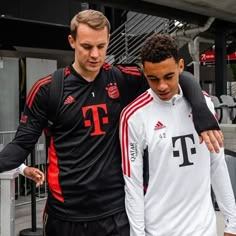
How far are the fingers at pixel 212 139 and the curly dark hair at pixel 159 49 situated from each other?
0.36 meters

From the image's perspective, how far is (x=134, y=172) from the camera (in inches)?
85.4

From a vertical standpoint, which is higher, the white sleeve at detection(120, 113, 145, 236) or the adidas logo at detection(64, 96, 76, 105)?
the adidas logo at detection(64, 96, 76, 105)

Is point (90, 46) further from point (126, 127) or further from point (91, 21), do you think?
point (126, 127)

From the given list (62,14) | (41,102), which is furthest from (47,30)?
(41,102)

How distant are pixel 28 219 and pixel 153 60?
4.62 meters

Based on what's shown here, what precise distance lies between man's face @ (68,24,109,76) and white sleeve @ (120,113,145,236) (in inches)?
11.8

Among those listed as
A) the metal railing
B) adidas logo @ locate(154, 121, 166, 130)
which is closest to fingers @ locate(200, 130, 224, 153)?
adidas logo @ locate(154, 121, 166, 130)

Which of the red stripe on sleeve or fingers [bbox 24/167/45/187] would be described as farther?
fingers [bbox 24/167/45/187]

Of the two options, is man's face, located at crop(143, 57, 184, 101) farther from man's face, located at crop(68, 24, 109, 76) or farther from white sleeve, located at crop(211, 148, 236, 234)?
white sleeve, located at crop(211, 148, 236, 234)

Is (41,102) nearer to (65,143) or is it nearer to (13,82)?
(65,143)

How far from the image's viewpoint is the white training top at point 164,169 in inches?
85.0

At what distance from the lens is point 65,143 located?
7.45 ft

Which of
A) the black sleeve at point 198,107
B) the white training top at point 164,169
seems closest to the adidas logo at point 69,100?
the white training top at point 164,169

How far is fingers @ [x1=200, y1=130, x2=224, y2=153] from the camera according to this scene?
208 cm
